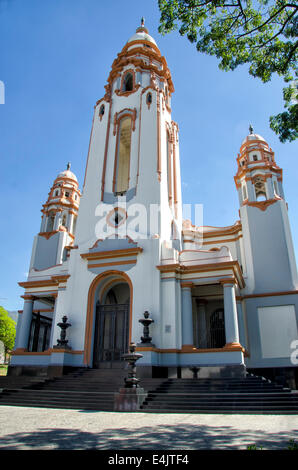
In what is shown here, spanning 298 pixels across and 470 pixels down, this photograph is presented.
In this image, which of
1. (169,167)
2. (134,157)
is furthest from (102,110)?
(169,167)

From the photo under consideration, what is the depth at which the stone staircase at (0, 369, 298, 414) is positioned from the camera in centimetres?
971

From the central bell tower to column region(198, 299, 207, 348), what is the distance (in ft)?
13.7

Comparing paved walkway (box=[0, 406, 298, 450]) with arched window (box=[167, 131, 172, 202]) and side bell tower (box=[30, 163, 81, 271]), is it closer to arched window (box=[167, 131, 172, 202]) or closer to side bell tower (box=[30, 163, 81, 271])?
arched window (box=[167, 131, 172, 202])

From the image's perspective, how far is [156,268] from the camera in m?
16.8

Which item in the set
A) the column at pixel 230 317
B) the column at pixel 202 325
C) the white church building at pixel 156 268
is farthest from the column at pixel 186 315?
the column at pixel 202 325

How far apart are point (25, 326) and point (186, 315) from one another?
29.2 feet

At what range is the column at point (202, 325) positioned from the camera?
2000 cm

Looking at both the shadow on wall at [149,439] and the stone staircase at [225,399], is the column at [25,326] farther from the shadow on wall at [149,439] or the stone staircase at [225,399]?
the shadow on wall at [149,439]

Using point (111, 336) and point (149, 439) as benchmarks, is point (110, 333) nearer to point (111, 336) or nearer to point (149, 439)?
point (111, 336)

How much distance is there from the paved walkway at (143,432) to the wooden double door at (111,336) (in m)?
8.16

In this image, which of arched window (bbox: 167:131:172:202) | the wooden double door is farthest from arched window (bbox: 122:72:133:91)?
the wooden double door

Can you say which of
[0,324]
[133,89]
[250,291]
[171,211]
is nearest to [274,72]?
[171,211]

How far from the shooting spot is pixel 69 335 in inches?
667
